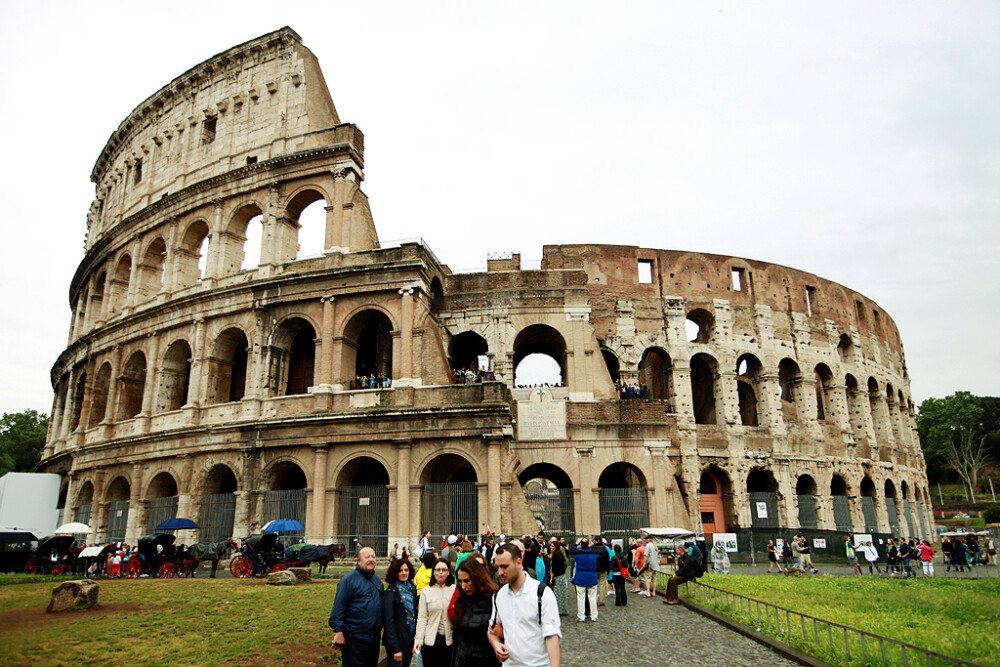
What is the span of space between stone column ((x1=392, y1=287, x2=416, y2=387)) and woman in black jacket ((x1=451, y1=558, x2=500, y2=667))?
16.7 meters

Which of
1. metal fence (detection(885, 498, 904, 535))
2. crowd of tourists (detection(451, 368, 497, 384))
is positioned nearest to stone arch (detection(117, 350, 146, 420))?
crowd of tourists (detection(451, 368, 497, 384))

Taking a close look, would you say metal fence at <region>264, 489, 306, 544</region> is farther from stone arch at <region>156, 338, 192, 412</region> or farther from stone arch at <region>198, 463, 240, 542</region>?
stone arch at <region>156, 338, 192, 412</region>

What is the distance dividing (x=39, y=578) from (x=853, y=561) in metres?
25.8

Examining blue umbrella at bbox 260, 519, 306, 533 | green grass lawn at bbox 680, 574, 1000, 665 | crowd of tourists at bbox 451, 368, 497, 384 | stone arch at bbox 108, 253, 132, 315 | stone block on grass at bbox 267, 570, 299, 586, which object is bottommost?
green grass lawn at bbox 680, 574, 1000, 665

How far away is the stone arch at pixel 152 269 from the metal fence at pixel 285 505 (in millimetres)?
12041

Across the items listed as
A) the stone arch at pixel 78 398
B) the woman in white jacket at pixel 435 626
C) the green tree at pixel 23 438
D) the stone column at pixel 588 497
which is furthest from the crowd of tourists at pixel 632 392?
the green tree at pixel 23 438

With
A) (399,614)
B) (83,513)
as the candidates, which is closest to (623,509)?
(399,614)

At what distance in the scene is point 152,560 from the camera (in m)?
18.3

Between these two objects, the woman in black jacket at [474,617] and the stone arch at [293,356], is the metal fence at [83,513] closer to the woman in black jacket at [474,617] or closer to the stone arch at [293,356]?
the stone arch at [293,356]

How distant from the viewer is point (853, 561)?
2381 centimetres

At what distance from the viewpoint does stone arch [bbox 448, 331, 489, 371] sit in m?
28.2

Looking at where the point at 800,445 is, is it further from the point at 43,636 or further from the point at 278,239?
the point at 43,636

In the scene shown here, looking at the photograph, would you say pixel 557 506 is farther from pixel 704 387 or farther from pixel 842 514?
pixel 842 514

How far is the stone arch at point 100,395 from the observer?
94.8 feet
